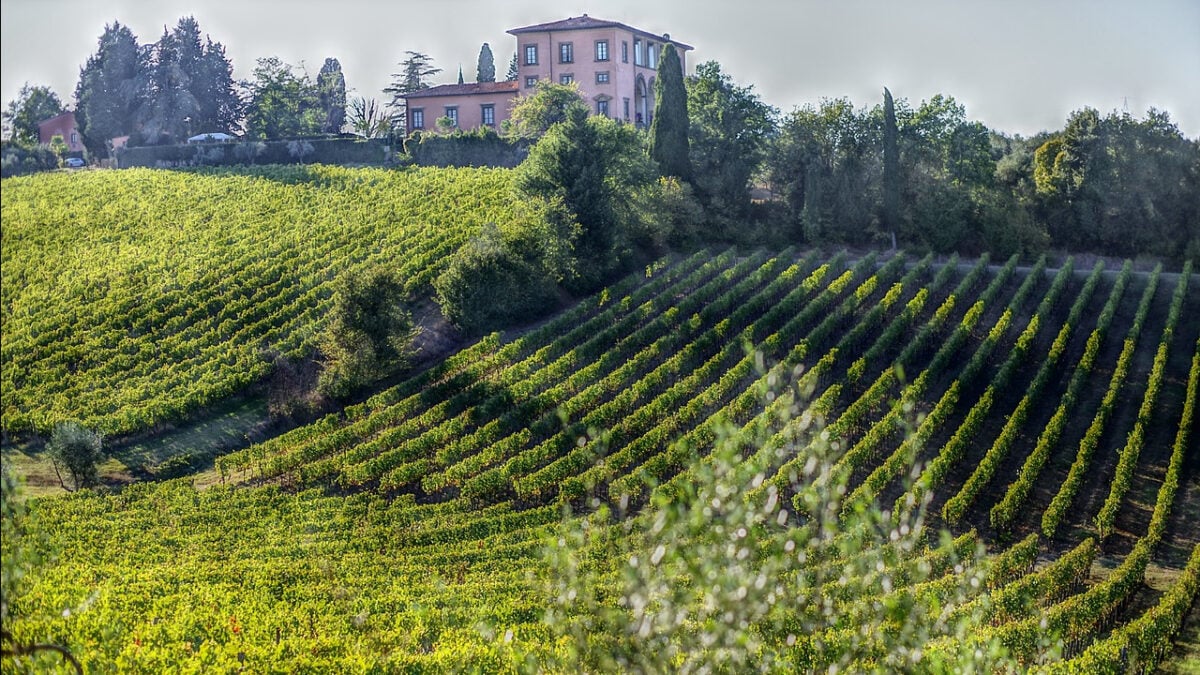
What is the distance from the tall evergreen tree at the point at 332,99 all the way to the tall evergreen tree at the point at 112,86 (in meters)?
11.5

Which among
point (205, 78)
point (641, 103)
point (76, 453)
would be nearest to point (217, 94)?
point (205, 78)

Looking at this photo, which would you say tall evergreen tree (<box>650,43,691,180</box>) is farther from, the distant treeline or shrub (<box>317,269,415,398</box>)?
shrub (<box>317,269,415,398</box>)

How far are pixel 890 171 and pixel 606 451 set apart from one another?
1051 inches

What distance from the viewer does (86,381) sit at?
34.4 metres

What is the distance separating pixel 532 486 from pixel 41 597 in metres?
12.0

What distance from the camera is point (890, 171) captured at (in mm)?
49344

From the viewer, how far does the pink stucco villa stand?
64.0m

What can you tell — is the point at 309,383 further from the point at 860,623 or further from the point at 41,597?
the point at 860,623

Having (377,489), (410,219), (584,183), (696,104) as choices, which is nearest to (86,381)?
(377,489)

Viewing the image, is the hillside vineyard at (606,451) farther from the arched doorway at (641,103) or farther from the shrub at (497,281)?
the arched doorway at (641,103)

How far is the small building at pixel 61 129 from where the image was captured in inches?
3004

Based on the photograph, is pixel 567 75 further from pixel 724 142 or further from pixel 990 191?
pixel 990 191

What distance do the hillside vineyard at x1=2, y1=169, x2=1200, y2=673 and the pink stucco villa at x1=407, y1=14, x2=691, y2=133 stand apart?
16.1 meters

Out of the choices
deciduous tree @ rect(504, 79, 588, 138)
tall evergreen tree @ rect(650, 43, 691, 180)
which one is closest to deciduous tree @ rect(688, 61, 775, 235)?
tall evergreen tree @ rect(650, 43, 691, 180)
